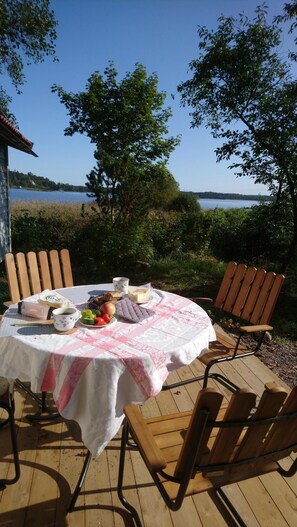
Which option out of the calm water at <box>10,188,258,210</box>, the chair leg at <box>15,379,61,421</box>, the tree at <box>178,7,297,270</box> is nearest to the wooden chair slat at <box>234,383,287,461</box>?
the chair leg at <box>15,379,61,421</box>

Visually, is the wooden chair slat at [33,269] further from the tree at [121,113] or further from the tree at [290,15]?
the tree at [121,113]

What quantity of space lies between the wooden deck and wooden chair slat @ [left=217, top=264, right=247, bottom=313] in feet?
4.48

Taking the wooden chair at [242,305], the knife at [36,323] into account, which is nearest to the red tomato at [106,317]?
the knife at [36,323]

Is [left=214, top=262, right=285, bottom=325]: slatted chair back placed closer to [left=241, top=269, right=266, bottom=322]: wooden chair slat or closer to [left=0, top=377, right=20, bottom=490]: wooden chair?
[left=241, top=269, right=266, bottom=322]: wooden chair slat

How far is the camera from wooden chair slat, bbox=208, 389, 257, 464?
2.98ft

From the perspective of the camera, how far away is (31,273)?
2.73m

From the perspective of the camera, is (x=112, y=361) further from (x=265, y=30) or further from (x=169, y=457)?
(x=265, y=30)

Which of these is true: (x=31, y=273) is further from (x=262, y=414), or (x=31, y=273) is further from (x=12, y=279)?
(x=262, y=414)

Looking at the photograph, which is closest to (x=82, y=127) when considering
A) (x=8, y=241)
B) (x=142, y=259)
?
(x=8, y=241)

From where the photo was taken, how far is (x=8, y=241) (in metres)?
7.89

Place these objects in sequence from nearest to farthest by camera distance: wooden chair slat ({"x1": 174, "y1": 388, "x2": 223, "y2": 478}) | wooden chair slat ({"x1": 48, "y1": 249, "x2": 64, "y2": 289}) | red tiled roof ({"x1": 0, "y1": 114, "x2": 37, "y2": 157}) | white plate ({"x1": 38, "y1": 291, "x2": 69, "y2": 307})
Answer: wooden chair slat ({"x1": 174, "y1": 388, "x2": 223, "y2": 478}), white plate ({"x1": 38, "y1": 291, "x2": 69, "y2": 307}), wooden chair slat ({"x1": 48, "y1": 249, "x2": 64, "y2": 289}), red tiled roof ({"x1": 0, "y1": 114, "x2": 37, "y2": 157})

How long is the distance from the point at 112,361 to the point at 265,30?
608cm

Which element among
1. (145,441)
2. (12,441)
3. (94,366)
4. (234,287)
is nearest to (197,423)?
(145,441)

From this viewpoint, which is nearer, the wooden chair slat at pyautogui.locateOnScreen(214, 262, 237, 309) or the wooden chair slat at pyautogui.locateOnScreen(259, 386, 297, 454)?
the wooden chair slat at pyautogui.locateOnScreen(259, 386, 297, 454)
